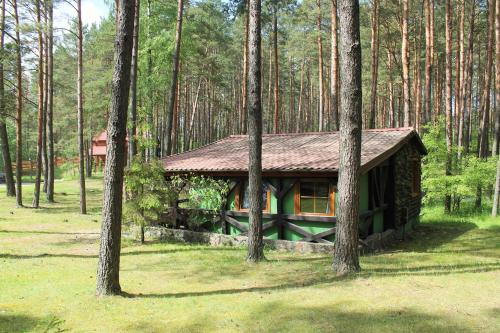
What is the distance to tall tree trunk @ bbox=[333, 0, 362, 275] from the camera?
846 cm

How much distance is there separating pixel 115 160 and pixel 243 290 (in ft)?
11.3

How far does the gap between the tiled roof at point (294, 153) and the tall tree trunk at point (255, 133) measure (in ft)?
6.56

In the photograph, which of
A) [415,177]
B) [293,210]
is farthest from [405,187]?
[293,210]

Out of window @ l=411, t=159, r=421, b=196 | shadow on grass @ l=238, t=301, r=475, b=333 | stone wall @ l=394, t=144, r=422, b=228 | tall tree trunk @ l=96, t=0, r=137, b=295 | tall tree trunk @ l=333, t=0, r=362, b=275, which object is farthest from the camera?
window @ l=411, t=159, r=421, b=196

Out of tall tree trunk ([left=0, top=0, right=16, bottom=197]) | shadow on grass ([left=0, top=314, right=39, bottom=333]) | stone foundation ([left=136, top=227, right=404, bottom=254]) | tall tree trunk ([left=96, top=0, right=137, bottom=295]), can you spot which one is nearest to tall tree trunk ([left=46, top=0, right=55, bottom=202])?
tall tree trunk ([left=0, top=0, right=16, bottom=197])

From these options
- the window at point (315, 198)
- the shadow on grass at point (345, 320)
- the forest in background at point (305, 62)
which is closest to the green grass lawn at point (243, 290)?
the shadow on grass at point (345, 320)

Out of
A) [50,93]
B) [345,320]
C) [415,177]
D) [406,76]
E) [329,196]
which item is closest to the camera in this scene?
[345,320]

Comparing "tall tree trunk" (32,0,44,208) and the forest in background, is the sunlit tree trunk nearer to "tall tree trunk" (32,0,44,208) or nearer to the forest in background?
the forest in background

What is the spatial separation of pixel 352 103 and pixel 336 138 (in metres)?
6.84

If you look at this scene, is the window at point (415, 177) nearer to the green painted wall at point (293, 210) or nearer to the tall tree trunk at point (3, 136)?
the green painted wall at point (293, 210)

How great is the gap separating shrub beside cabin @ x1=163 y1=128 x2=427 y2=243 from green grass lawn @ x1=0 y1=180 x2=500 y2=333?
1.25 m

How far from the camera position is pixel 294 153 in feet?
46.2

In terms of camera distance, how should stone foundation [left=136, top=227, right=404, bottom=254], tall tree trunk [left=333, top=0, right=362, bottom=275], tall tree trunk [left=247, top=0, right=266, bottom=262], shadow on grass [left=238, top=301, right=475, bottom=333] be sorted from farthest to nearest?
stone foundation [left=136, top=227, right=404, bottom=254] < tall tree trunk [left=247, top=0, right=266, bottom=262] < tall tree trunk [left=333, top=0, right=362, bottom=275] < shadow on grass [left=238, top=301, right=475, bottom=333]

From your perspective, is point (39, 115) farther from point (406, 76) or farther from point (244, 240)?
point (406, 76)
